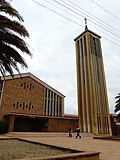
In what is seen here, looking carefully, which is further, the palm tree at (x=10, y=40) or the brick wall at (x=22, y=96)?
the brick wall at (x=22, y=96)

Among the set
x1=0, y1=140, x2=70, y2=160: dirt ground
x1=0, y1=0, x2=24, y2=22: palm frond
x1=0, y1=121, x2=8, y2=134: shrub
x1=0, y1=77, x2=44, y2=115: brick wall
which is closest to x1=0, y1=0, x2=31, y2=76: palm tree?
x1=0, y1=0, x2=24, y2=22: palm frond

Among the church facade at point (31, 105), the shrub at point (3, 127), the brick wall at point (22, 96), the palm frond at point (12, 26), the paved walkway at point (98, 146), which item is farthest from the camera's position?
the brick wall at point (22, 96)

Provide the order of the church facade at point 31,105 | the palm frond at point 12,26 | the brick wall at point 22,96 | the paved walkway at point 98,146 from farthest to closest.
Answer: the brick wall at point 22,96
the church facade at point 31,105
the paved walkway at point 98,146
the palm frond at point 12,26

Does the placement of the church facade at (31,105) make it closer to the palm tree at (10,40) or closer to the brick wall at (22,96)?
the brick wall at (22,96)

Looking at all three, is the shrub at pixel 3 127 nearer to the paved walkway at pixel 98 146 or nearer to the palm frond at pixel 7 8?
the paved walkway at pixel 98 146

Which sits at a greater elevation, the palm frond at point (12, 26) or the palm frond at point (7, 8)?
the palm frond at point (7, 8)

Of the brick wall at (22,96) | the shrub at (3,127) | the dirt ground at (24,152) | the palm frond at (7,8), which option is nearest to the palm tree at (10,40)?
the palm frond at (7,8)

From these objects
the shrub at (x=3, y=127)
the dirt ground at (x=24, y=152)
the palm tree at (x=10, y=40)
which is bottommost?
the dirt ground at (x=24, y=152)

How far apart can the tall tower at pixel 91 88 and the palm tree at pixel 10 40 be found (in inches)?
960

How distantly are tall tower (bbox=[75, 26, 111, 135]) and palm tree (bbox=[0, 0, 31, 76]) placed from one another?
24.4 metres

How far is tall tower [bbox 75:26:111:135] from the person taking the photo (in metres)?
30.6

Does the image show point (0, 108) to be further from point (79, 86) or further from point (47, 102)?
point (79, 86)

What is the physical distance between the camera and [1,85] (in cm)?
3081

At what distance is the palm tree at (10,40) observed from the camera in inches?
272
